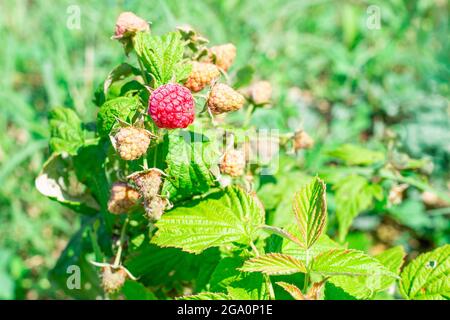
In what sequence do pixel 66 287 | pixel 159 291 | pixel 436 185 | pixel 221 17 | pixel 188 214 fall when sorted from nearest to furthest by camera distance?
pixel 188 214, pixel 159 291, pixel 66 287, pixel 436 185, pixel 221 17

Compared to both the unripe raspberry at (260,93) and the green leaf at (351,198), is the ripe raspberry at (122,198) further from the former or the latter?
the green leaf at (351,198)

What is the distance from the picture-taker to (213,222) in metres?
1.07

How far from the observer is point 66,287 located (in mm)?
1468

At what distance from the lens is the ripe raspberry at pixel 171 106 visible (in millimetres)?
935

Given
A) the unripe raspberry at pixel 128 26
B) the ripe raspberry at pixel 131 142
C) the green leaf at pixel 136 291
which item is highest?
the unripe raspberry at pixel 128 26


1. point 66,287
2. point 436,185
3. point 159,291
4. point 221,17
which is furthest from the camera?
point 221,17

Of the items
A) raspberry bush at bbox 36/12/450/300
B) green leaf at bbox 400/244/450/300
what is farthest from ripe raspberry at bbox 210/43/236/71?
green leaf at bbox 400/244/450/300

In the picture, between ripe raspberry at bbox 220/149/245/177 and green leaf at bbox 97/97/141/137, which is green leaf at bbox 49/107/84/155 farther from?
ripe raspberry at bbox 220/149/245/177

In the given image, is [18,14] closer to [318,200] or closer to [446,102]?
[446,102]

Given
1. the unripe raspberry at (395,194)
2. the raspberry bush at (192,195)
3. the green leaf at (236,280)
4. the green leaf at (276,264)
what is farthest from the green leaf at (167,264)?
the unripe raspberry at (395,194)

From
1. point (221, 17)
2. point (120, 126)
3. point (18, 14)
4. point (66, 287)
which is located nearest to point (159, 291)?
point (66, 287)

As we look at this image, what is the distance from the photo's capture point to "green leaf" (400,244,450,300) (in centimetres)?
104

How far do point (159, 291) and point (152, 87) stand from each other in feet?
1.64

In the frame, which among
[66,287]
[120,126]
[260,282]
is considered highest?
[120,126]
